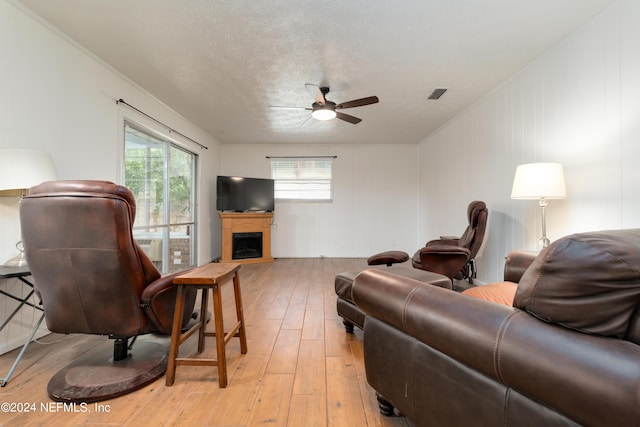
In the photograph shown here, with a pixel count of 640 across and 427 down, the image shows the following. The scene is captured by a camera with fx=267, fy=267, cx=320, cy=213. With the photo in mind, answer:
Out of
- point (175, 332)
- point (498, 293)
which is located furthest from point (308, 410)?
point (498, 293)

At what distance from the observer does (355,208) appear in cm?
588

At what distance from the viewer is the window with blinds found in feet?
19.0

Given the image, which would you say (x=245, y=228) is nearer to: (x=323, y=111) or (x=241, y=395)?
(x=323, y=111)

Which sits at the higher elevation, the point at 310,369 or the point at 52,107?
the point at 52,107

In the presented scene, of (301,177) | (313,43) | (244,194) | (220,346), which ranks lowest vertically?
(220,346)

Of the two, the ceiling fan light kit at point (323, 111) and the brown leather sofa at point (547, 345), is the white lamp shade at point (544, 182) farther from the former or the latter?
the ceiling fan light kit at point (323, 111)

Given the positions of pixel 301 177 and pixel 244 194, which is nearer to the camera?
pixel 244 194

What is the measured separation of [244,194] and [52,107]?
323cm

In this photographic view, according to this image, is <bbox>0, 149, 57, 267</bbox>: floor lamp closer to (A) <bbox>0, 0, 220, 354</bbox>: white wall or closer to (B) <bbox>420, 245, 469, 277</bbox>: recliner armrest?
(A) <bbox>0, 0, 220, 354</bbox>: white wall

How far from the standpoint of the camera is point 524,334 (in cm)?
69

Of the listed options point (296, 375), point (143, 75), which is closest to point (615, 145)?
point (296, 375)

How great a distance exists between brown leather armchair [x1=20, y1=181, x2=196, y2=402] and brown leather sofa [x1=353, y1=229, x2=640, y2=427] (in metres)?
1.40

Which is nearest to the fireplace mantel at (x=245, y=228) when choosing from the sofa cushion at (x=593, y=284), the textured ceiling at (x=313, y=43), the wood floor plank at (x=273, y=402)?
the textured ceiling at (x=313, y=43)

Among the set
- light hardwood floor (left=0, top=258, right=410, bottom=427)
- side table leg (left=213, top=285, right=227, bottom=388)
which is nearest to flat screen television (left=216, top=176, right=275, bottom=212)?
light hardwood floor (left=0, top=258, right=410, bottom=427)
